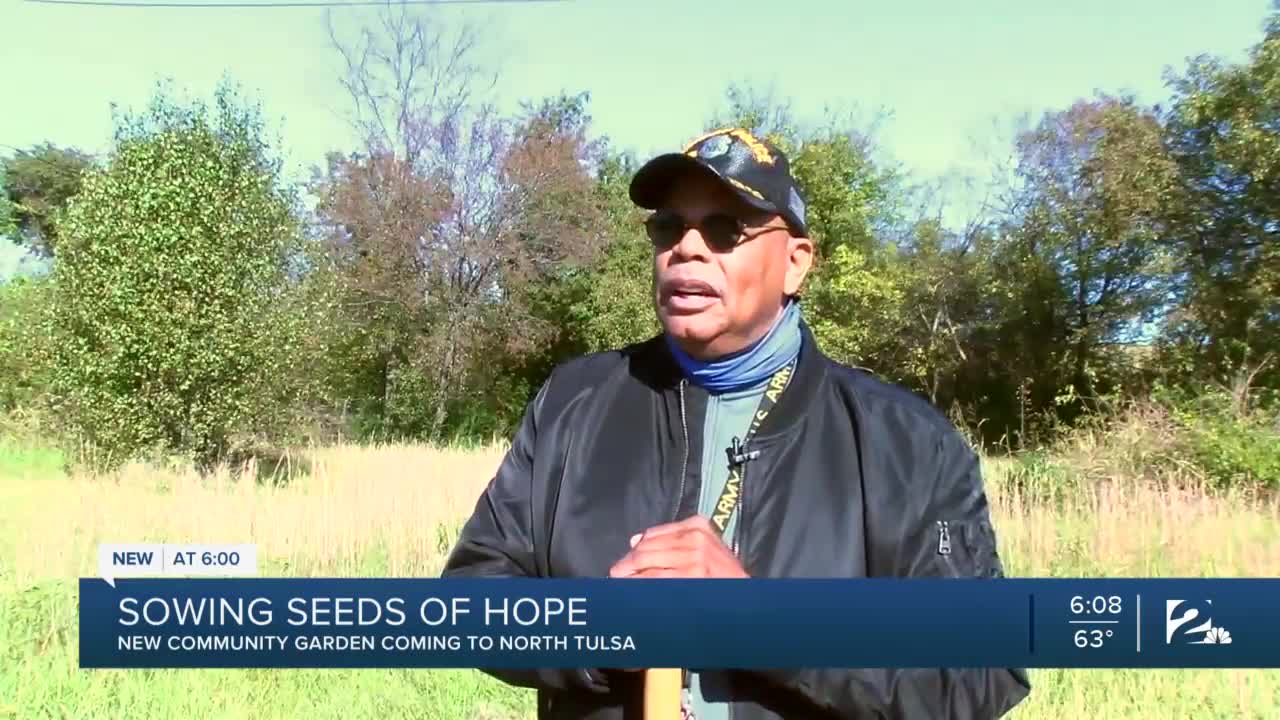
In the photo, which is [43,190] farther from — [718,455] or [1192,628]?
[1192,628]

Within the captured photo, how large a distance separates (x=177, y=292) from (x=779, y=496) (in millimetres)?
2404

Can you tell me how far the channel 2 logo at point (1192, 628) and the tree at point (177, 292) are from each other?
236cm

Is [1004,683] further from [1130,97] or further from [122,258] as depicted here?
[122,258]

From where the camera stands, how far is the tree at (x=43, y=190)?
243 centimetres

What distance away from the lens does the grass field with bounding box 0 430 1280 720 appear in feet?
5.78

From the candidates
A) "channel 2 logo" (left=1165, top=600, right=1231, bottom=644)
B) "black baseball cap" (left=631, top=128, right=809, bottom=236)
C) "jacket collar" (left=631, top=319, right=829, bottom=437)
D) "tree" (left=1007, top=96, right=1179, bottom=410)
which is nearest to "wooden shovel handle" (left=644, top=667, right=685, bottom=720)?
"jacket collar" (left=631, top=319, right=829, bottom=437)

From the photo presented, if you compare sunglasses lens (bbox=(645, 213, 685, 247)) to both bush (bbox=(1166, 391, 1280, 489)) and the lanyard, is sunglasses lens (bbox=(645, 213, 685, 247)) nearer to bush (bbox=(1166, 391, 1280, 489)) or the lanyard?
→ the lanyard

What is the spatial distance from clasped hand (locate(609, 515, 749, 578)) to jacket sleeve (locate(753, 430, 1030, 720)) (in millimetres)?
181

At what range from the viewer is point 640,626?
1.16 metres

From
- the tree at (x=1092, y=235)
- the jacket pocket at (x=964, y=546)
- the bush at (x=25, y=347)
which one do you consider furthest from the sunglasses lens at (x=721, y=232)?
the bush at (x=25, y=347)

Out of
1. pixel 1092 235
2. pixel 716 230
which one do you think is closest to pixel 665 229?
pixel 716 230

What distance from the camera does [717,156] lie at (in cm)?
91

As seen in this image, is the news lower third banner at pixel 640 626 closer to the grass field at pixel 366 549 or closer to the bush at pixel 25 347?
the grass field at pixel 366 549

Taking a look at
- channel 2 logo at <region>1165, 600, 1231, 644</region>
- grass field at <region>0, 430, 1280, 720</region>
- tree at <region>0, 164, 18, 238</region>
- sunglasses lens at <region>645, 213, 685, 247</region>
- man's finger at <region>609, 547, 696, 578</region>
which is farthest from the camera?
tree at <region>0, 164, 18, 238</region>
